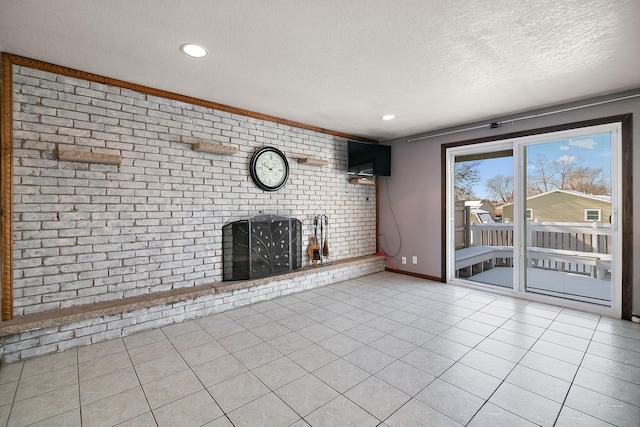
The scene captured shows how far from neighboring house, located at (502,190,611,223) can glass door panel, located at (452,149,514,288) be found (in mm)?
343

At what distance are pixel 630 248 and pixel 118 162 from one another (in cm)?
530

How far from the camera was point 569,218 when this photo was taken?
368 cm

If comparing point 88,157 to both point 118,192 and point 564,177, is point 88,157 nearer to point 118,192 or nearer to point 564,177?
point 118,192

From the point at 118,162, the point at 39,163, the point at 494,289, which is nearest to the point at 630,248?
the point at 494,289

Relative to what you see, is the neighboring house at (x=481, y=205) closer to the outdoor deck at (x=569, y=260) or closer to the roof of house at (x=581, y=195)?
the outdoor deck at (x=569, y=260)

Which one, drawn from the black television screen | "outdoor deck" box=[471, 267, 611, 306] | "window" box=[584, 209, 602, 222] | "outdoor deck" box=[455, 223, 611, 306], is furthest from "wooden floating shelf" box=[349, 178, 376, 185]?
"window" box=[584, 209, 602, 222]

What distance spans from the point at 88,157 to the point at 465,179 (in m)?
4.95

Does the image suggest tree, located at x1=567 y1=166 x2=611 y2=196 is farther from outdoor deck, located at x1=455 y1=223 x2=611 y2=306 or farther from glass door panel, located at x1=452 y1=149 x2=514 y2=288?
glass door panel, located at x1=452 y1=149 x2=514 y2=288

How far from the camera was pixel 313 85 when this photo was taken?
3.00m

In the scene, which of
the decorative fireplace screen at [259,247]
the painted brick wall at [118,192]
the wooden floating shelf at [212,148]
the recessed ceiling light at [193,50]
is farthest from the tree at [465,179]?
the recessed ceiling light at [193,50]

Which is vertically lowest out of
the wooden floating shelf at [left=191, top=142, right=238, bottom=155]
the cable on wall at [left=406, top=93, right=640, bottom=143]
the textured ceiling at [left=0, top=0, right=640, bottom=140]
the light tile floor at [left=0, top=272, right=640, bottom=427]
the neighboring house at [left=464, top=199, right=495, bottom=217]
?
the light tile floor at [left=0, top=272, right=640, bottom=427]

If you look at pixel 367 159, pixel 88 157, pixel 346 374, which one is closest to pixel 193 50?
pixel 88 157

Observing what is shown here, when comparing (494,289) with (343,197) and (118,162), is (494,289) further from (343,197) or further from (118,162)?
(118,162)

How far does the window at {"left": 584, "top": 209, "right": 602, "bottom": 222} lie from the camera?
11.4 feet
